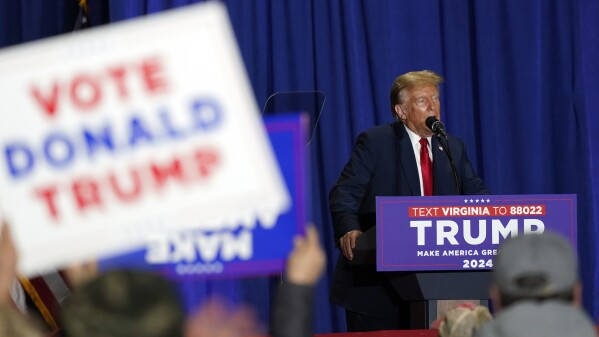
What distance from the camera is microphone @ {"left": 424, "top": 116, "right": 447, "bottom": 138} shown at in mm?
3887

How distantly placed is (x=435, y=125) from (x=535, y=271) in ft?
8.16

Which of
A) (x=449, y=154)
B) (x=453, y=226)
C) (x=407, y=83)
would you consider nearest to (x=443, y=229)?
(x=453, y=226)

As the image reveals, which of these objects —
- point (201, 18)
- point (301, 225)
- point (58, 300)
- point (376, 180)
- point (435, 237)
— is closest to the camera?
point (201, 18)

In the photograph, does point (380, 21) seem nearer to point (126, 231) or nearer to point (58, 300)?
point (58, 300)

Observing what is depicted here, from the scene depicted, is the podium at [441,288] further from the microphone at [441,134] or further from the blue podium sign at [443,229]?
the microphone at [441,134]

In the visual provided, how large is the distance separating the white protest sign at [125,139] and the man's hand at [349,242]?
7.40 ft

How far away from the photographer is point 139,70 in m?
1.59

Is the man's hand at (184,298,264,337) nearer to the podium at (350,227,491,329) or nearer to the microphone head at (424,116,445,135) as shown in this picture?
the podium at (350,227,491,329)

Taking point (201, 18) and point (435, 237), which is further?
point (435, 237)

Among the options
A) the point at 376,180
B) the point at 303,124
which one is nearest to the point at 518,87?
the point at 376,180

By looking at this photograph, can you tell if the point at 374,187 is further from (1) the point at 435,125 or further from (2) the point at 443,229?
(2) the point at 443,229

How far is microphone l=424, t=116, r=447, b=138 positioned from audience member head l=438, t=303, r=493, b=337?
207 centimetres

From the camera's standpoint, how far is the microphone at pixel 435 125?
3887 mm

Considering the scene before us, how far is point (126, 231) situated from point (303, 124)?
1.26ft
